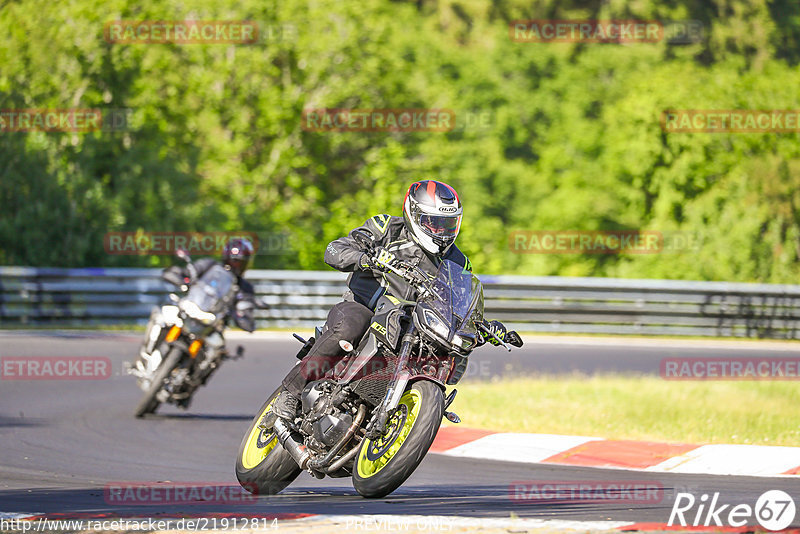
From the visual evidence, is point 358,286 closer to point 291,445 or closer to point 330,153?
point 291,445

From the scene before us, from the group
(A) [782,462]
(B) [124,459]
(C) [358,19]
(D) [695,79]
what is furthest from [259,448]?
(D) [695,79]

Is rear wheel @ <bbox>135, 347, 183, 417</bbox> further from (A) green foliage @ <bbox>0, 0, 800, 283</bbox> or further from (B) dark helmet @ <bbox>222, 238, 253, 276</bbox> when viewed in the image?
(A) green foliage @ <bbox>0, 0, 800, 283</bbox>

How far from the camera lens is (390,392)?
6.68 metres

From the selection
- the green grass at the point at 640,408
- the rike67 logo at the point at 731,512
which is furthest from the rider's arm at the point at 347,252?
the green grass at the point at 640,408

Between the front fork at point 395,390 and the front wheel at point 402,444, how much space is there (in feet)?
0.21

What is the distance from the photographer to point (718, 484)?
8.12 meters

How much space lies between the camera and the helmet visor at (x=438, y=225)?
7043mm

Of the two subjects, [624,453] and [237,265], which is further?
[237,265]

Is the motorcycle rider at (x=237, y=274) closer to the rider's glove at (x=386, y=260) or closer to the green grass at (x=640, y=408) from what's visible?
the green grass at (x=640, y=408)

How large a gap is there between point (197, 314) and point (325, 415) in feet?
16.7

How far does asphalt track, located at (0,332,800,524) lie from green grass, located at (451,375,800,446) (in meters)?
1.58

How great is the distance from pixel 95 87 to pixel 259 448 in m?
20.3

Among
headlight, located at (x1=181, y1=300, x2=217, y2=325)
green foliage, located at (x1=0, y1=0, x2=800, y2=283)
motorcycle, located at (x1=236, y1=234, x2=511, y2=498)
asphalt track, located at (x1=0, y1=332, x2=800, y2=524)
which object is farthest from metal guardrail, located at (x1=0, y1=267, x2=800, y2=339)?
motorcycle, located at (x1=236, y1=234, x2=511, y2=498)

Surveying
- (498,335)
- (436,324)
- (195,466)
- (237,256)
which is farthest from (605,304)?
(436,324)
